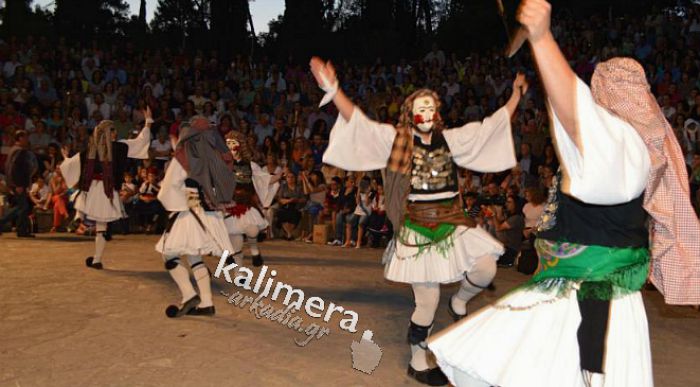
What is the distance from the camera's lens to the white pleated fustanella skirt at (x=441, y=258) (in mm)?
4848

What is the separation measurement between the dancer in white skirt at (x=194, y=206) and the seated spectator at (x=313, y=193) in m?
6.59

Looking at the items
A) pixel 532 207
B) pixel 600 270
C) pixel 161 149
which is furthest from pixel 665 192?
pixel 161 149

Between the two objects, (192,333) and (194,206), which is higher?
(194,206)

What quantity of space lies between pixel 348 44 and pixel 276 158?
16.0 meters

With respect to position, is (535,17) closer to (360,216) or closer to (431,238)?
(431,238)

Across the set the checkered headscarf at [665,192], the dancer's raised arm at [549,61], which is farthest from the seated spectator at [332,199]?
the dancer's raised arm at [549,61]

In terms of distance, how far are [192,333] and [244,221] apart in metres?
3.32

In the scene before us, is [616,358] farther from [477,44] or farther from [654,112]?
[477,44]

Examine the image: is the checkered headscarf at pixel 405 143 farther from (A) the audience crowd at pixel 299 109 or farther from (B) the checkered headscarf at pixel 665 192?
(A) the audience crowd at pixel 299 109

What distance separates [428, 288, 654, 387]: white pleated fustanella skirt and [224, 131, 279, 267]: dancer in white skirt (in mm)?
6361

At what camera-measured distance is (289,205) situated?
1359 cm

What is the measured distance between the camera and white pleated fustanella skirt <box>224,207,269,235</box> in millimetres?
9195

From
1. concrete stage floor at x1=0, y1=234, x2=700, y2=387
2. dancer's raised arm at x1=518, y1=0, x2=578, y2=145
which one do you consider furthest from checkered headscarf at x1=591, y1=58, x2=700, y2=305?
concrete stage floor at x1=0, y1=234, x2=700, y2=387

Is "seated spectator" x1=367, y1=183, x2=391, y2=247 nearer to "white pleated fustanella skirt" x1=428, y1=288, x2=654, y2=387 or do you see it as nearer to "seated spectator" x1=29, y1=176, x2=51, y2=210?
"seated spectator" x1=29, y1=176, x2=51, y2=210
